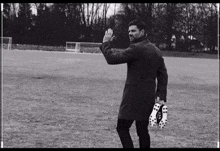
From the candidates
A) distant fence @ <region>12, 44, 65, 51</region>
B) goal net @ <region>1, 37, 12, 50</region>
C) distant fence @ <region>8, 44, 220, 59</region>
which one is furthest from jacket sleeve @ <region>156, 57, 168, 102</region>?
distant fence @ <region>12, 44, 65, 51</region>

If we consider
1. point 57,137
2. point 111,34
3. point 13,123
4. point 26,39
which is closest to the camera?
point 111,34

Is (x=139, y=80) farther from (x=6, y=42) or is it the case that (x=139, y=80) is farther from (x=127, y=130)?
(x=6, y=42)

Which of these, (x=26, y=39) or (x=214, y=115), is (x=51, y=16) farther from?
(x=214, y=115)

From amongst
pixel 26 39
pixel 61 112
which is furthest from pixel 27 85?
pixel 26 39

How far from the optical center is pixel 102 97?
47.1ft

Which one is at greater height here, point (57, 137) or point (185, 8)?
point (185, 8)

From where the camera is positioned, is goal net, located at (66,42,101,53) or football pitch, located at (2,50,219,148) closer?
football pitch, located at (2,50,219,148)

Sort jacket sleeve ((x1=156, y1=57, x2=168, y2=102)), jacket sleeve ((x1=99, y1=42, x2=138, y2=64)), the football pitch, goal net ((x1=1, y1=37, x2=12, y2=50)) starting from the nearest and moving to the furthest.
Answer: jacket sleeve ((x1=99, y1=42, x2=138, y2=64))
jacket sleeve ((x1=156, y1=57, x2=168, y2=102))
the football pitch
goal net ((x1=1, y1=37, x2=12, y2=50))

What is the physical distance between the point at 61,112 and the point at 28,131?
2.50 meters

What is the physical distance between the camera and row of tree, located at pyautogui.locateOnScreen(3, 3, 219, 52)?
5100cm

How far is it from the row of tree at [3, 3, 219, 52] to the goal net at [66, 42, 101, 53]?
73 cm

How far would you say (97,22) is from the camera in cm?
4866

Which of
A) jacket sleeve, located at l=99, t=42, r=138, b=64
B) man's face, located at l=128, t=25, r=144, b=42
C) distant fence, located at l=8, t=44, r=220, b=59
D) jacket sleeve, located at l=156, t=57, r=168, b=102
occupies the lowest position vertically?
distant fence, located at l=8, t=44, r=220, b=59

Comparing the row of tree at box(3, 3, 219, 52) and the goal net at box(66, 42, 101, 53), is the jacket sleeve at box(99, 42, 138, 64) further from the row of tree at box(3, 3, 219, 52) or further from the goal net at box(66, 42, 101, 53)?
the goal net at box(66, 42, 101, 53)
